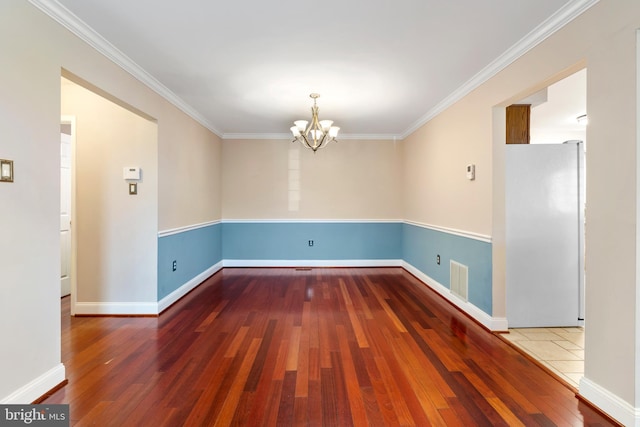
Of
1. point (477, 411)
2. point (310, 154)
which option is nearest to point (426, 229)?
point (310, 154)

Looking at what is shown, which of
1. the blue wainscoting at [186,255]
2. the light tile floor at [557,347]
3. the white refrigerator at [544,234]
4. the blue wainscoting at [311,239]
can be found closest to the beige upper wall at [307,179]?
the blue wainscoting at [311,239]

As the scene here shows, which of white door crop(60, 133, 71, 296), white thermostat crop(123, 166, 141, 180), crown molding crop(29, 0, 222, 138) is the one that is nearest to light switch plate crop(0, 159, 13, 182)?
crown molding crop(29, 0, 222, 138)

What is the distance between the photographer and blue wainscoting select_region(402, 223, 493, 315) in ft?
10.3

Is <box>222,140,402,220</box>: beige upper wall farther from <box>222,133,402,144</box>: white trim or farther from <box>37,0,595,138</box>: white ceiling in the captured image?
<box>37,0,595,138</box>: white ceiling

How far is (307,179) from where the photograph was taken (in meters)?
5.84

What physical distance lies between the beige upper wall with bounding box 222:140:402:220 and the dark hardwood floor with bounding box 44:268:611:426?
2.42 m

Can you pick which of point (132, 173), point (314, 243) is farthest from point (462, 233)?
point (132, 173)

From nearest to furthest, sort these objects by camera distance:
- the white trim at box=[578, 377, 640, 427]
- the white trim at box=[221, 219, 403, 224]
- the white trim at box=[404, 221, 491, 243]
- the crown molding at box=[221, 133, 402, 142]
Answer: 1. the white trim at box=[578, 377, 640, 427]
2. the white trim at box=[404, 221, 491, 243]
3. the crown molding at box=[221, 133, 402, 142]
4. the white trim at box=[221, 219, 403, 224]

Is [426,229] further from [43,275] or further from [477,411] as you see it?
[43,275]

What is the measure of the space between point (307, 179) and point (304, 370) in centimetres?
402

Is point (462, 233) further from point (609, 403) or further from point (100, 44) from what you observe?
point (100, 44)

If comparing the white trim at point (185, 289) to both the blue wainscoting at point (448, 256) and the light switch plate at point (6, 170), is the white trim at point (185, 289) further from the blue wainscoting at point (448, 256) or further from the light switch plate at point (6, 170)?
the blue wainscoting at point (448, 256)

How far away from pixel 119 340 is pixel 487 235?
3640mm

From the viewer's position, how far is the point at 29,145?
6.10 feet
